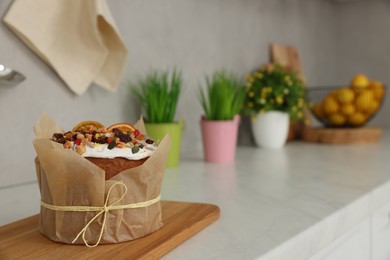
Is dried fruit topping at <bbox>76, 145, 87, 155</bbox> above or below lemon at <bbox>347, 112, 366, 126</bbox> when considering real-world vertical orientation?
above

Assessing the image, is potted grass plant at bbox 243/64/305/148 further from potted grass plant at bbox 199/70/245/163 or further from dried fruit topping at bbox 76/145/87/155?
dried fruit topping at bbox 76/145/87/155

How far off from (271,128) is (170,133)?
0.50 m

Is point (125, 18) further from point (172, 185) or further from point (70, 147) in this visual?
point (70, 147)

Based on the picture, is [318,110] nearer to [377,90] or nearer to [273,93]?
[377,90]

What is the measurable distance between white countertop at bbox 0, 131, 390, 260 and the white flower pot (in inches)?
7.3

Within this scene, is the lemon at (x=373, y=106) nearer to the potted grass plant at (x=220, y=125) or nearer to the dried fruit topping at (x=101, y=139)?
the potted grass plant at (x=220, y=125)

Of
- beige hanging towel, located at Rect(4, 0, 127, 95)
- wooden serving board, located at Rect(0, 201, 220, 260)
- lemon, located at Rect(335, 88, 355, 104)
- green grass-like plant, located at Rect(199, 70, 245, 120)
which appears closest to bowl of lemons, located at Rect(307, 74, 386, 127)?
lemon, located at Rect(335, 88, 355, 104)

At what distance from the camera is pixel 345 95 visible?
67.1 inches

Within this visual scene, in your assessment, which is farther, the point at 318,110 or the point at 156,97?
the point at 318,110

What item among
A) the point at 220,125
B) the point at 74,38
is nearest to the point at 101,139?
the point at 74,38

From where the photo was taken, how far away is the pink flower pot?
4.15ft

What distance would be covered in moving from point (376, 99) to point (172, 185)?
3.49 ft

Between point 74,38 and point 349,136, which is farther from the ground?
point 74,38

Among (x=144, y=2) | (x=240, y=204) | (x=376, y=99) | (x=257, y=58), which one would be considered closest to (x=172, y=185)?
(x=240, y=204)
